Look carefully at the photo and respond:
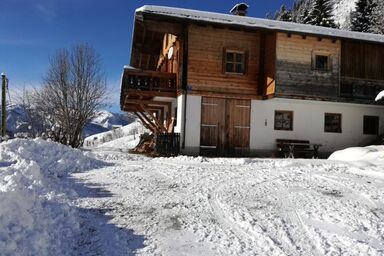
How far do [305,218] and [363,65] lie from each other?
15443mm

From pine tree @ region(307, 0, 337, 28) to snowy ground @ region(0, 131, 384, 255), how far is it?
33.2 m

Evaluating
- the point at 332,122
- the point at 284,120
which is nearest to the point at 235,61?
the point at 284,120

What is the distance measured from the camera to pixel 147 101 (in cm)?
1945

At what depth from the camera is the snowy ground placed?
18.9 ft

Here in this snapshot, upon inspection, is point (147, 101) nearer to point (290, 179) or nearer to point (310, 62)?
point (310, 62)

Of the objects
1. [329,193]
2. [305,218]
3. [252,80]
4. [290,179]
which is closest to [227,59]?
[252,80]

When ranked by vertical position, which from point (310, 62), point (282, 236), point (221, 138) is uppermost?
point (310, 62)

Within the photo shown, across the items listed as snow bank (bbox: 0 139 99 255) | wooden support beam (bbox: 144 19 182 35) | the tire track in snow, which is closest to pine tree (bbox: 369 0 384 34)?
wooden support beam (bbox: 144 19 182 35)

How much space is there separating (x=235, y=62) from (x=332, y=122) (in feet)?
19.3

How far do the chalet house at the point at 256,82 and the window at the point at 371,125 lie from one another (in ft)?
1.18

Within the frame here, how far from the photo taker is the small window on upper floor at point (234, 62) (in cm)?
1892

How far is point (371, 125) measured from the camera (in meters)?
21.2

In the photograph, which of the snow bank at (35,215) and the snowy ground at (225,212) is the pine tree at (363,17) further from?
the snow bank at (35,215)

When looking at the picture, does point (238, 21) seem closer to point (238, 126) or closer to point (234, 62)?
point (234, 62)
